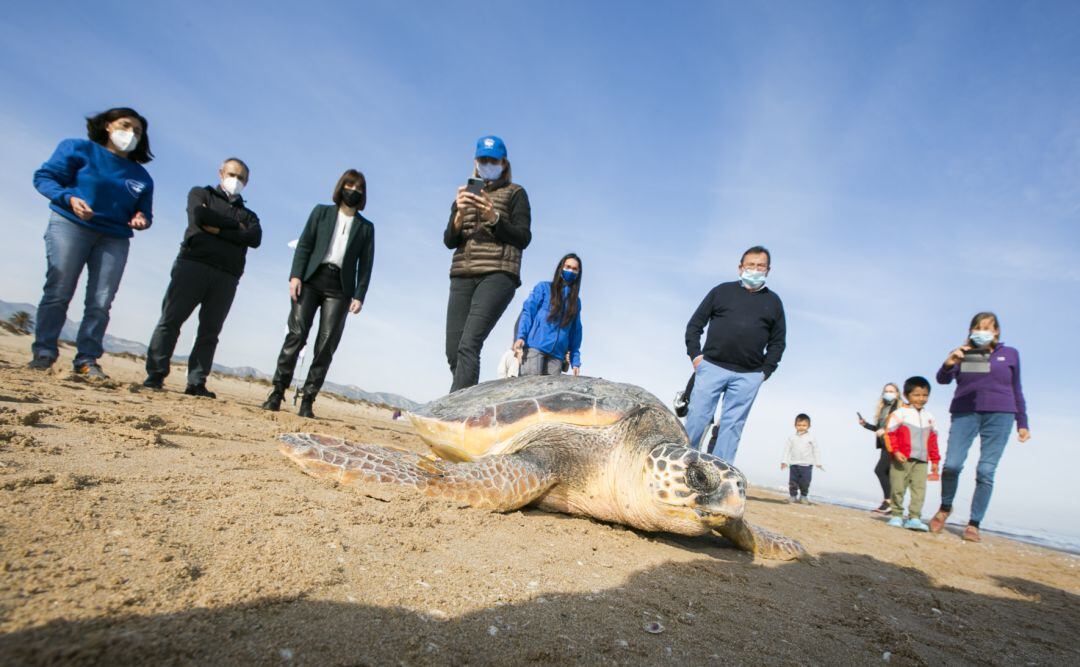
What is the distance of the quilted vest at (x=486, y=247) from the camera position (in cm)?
418

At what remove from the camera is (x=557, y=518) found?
2674mm

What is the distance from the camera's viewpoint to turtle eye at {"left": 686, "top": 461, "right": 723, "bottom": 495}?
241 centimetres

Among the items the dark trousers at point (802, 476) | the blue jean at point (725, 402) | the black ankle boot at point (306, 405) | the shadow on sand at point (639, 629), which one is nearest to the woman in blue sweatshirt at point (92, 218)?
the black ankle boot at point (306, 405)

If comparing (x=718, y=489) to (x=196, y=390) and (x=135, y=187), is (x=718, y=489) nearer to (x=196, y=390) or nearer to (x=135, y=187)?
(x=196, y=390)

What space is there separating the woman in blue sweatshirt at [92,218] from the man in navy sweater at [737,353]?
5261 millimetres

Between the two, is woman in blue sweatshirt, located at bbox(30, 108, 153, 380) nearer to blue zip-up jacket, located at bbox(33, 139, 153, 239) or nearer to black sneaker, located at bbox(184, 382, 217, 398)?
blue zip-up jacket, located at bbox(33, 139, 153, 239)

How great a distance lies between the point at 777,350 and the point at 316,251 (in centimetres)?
459

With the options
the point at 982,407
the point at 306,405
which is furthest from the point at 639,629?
the point at 982,407

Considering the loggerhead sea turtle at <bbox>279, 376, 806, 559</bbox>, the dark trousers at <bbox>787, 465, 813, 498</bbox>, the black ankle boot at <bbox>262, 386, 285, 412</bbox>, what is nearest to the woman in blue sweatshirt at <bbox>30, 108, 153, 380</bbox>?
the black ankle boot at <bbox>262, 386, 285, 412</bbox>

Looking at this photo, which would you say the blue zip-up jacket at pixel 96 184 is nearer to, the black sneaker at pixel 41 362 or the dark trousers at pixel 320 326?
the black sneaker at pixel 41 362

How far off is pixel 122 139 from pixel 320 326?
227cm

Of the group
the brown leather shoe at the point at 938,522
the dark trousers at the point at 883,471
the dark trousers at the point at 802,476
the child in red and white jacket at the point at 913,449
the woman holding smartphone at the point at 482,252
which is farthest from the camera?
the dark trousers at the point at 802,476

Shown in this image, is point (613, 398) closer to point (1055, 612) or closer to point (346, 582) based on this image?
point (346, 582)

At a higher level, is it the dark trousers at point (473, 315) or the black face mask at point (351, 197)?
the black face mask at point (351, 197)
